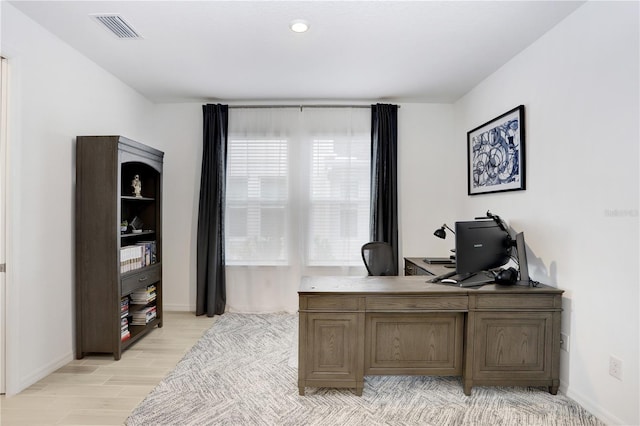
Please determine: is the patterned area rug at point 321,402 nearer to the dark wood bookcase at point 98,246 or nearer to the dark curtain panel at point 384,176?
the dark wood bookcase at point 98,246

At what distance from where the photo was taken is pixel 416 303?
2.45 metres

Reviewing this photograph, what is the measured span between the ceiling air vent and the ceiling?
0.05m

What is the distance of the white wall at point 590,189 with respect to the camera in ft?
6.59

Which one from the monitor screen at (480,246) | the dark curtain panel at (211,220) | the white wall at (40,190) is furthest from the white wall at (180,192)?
the monitor screen at (480,246)

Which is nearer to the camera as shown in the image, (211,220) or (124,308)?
(124,308)

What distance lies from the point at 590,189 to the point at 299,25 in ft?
7.60

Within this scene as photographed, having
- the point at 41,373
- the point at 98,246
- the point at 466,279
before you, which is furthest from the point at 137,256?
the point at 466,279

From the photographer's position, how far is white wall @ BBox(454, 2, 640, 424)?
2.01 meters

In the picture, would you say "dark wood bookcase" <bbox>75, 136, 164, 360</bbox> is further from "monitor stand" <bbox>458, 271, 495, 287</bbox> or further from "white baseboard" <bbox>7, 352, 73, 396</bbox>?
"monitor stand" <bbox>458, 271, 495, 287</bbox>

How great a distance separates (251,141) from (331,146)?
1.03 metres

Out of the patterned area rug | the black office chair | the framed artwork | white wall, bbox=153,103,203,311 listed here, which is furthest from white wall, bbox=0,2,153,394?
the framed artwork

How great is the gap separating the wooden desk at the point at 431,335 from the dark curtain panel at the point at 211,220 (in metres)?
2.15

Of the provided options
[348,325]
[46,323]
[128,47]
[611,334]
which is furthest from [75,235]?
[611,334]

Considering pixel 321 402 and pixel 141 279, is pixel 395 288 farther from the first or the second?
pixel 141 279
